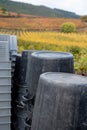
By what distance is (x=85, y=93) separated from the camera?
200 centimetres

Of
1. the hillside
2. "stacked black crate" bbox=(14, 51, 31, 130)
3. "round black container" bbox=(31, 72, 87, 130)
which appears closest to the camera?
"round black container" bbox=(31, 72, 87, 130)

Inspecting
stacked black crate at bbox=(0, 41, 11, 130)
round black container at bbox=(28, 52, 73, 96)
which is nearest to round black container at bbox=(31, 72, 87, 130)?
round black container at bbox=(28, 52, 73, 96)

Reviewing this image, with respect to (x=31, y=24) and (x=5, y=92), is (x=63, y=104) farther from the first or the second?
(x=31, y=24)

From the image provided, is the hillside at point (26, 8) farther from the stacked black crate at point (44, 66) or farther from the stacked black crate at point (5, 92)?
the stacked black crate at point (44, 66)

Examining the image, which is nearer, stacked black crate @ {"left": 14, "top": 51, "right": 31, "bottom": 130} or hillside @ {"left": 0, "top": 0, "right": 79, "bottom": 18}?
stacked black crate @ {"left": 14, "top": 51, "right": 31, "bottom": 130}

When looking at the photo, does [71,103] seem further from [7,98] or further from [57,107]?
[7,98]

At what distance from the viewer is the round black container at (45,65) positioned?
268 cm

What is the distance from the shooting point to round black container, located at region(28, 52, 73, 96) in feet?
8.80

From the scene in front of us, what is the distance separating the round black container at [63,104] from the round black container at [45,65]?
56 centimetres

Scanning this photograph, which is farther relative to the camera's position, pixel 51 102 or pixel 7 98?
pixel 7 98

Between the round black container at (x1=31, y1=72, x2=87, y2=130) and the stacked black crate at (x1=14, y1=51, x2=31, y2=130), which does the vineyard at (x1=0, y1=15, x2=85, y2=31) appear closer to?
the stacked black crate at (x1=14, y1=51, x2=31, y2=130)

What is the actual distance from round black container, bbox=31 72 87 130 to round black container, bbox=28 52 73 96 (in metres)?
0.56

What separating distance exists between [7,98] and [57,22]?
42.0m

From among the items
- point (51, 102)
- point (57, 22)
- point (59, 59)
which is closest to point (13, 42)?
point (59, 59)
